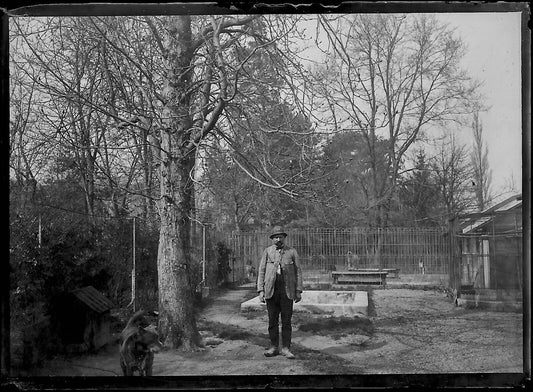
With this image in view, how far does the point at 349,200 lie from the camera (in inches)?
252

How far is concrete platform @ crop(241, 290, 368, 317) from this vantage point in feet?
19.4

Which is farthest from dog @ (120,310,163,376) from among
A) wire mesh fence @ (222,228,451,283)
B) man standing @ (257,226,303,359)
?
wire mesh fence @ (222,228,451,283)

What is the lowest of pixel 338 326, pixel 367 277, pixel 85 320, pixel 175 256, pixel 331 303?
pixel 338 326

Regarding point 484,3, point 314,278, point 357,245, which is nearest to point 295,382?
point 484,3

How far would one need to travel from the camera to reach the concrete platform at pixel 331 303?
5926 millimetres

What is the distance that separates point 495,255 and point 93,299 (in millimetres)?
5597

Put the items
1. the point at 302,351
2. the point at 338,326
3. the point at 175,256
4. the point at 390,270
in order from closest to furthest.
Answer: the point at 302,351
the point at 175,256
the point at 338,326
the point at 390,270

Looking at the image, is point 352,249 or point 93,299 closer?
point 93,299

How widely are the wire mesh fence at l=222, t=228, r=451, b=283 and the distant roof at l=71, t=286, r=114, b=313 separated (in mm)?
1815

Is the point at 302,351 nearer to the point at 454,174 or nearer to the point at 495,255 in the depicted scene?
the point at 454,174

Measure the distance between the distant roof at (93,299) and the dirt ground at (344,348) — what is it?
0.34m

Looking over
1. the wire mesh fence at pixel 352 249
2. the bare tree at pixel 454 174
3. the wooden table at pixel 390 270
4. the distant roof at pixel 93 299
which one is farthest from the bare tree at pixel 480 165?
the wooden table at pixel 390 270

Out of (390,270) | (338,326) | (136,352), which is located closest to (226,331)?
(136,352)

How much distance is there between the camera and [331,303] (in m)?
6.70
